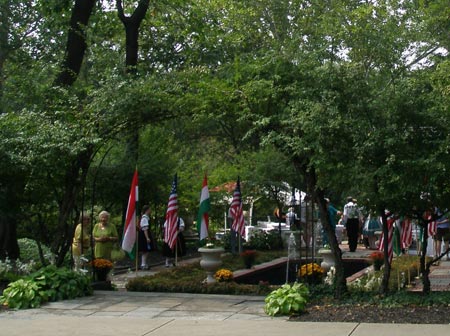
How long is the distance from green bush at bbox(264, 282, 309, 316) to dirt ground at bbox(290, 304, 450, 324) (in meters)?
0.14

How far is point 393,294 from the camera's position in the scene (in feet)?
36.9

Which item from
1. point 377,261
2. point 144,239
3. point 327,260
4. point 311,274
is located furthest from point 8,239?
point 377,261

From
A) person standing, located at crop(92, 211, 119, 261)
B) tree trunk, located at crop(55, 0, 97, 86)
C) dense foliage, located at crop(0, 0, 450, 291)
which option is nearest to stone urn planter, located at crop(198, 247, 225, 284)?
person standing, located at crop(92, 211, 119, 261)

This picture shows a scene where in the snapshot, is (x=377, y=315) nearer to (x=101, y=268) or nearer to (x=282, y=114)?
(x=282, y=114)

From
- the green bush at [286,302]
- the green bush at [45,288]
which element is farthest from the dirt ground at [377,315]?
the green bush at [45,288]

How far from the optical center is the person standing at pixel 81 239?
1486 cm

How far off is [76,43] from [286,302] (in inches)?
391

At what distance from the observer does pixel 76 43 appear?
57.9 feet

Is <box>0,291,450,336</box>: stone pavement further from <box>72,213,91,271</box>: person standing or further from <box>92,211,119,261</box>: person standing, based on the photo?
<box>92,211,119,261</box>: person standing

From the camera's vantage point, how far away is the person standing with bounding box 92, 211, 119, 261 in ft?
50.7

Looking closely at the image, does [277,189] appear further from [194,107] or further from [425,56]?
[194,107]

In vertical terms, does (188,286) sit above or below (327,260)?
below

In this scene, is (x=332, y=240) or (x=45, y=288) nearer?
(x=332, y=240)

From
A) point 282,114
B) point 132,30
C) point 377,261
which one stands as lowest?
point 377,261
